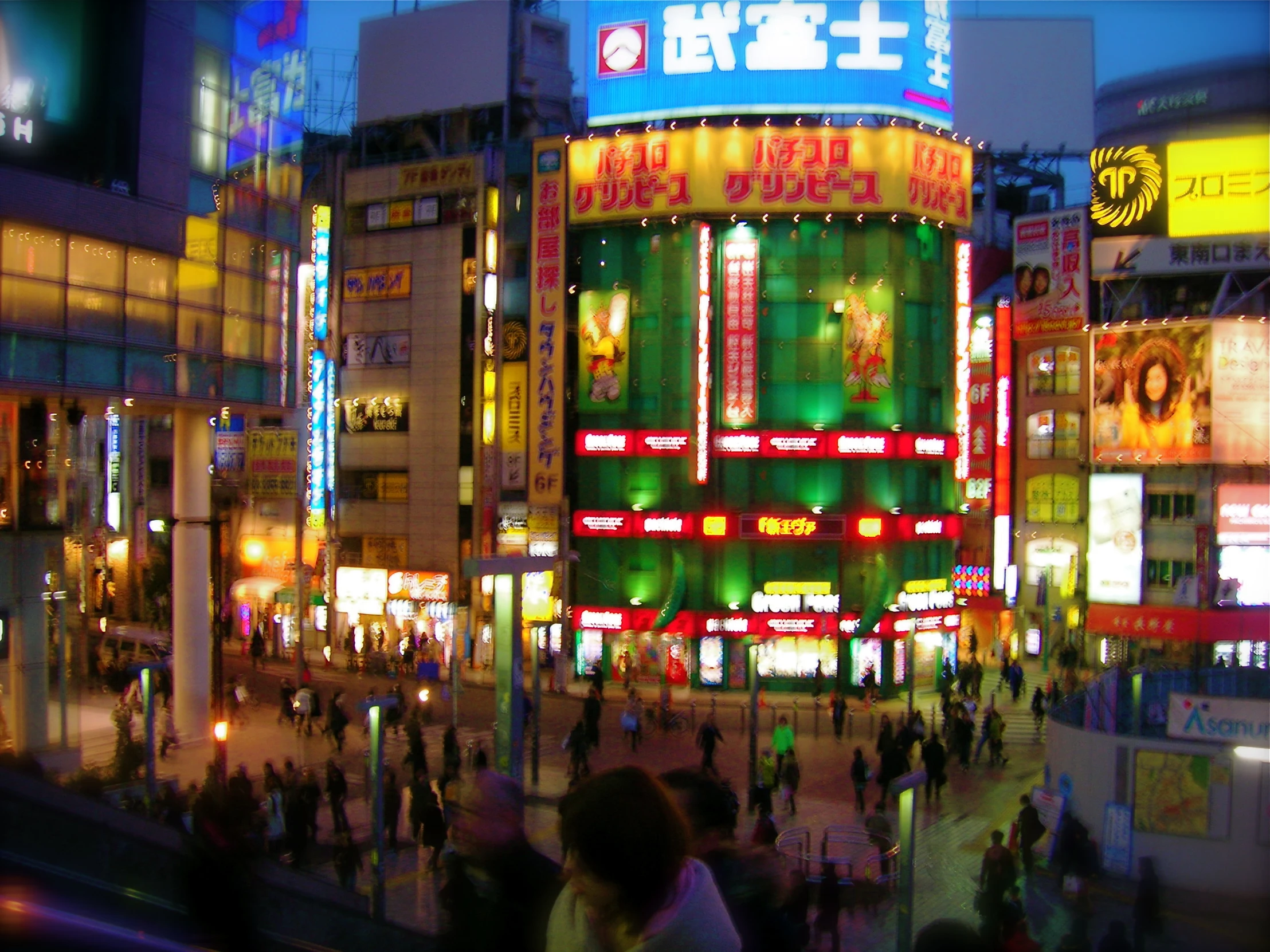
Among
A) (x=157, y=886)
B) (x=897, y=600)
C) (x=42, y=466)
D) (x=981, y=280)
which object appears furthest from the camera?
(x=981, y=280)

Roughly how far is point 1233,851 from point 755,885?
15079mm

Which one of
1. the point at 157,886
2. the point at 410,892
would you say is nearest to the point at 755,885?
the point at 157,886

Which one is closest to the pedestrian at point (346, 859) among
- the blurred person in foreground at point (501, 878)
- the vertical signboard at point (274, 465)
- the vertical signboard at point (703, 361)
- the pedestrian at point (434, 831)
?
the pedestrian at point (434, 831)

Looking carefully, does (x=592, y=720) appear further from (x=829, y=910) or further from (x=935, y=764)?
(x=829, y=910)

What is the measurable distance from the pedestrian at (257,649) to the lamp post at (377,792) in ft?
78.5

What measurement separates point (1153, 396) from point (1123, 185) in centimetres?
792

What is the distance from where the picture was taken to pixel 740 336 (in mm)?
35875

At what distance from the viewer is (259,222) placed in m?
27.8

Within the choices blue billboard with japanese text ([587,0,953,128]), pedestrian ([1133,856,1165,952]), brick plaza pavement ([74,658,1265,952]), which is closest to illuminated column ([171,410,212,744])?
brick plaza pavement ([74,658,1265,952])

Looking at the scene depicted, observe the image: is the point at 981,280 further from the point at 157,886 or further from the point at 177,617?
the point at 157,886

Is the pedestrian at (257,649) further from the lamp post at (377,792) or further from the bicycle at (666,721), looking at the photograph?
the lamp post at (377,792)

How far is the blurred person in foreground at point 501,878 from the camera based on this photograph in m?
4.76

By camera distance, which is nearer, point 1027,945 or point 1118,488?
point 1027,945

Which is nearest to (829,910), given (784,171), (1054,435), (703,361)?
(703,361)
